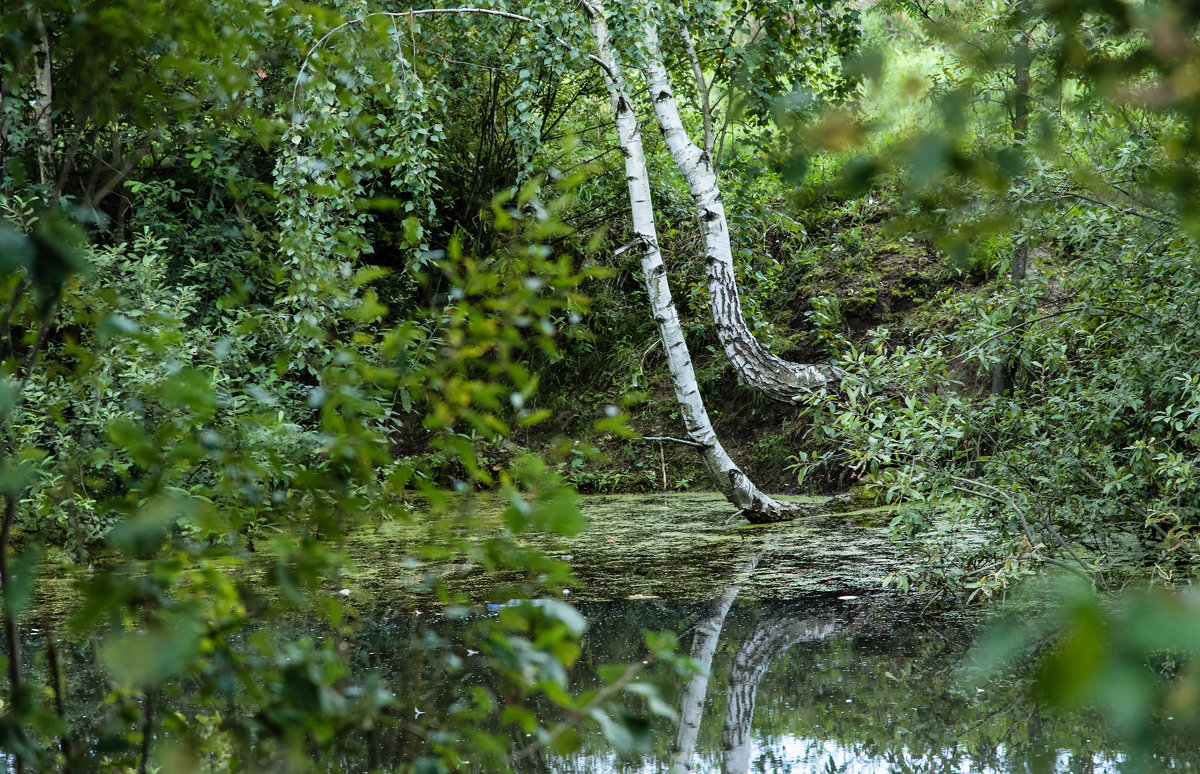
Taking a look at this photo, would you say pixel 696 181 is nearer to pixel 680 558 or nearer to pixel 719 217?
pixel 719 217

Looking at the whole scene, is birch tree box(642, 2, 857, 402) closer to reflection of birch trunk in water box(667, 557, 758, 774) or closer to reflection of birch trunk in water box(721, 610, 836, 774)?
reflection of birch trunk in water box(667, 557, 758, 774)

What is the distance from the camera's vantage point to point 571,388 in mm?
7027

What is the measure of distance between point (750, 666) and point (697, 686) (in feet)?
0.75

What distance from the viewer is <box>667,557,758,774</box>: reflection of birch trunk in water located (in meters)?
2.07

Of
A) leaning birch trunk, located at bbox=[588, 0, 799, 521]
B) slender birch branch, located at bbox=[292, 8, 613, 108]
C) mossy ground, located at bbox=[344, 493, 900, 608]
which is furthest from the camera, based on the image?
leaning birch trunk, located at bbox=[588, 0, 799, 521]

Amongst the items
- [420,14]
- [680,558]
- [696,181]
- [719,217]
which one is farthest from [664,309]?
[420,14]

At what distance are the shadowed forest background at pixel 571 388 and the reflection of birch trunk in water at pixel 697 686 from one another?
23mm

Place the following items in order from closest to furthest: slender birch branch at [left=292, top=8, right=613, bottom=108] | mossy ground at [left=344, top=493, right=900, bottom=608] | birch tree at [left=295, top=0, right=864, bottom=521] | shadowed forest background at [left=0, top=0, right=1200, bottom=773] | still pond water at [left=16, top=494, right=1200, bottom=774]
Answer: shadowed forest background at [left=0, top=0, right=1200, bottom=773] → still pond water at [left=16, top=494, right=1200, bottom=774] → slender birch branch at [left=292, top=8, right=613, bottom=108] → mossy ground at [left=344, top=493, right=900, bottom=608] → birch tree at [left=295, top=0, right=864, bottom=521]

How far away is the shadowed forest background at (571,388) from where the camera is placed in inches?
35.0

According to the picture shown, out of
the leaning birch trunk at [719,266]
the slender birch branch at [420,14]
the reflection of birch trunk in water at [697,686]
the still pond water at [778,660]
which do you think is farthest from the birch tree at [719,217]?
the reflection of birch trunk in water at [697,686]

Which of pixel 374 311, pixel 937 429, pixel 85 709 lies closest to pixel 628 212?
pixel 937 429

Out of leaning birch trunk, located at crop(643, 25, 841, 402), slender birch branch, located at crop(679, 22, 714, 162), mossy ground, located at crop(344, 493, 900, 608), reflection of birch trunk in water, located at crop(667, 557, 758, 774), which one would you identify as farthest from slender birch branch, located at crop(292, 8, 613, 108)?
reflection of birch trunk in water, located at crop(667, 557, 758, 774)

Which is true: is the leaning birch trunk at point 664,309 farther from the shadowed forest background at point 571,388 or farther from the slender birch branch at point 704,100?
the slender birch branch at point 704,100

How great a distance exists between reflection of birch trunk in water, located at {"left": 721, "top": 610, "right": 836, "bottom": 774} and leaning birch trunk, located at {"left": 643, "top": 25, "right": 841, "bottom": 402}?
1769mm
